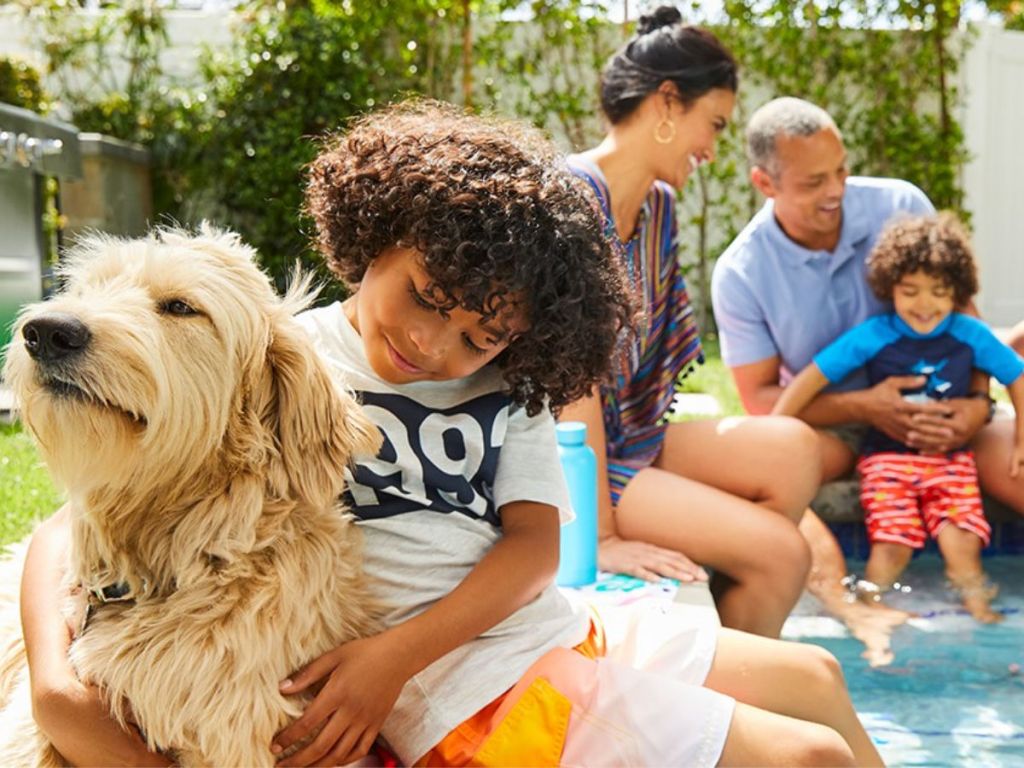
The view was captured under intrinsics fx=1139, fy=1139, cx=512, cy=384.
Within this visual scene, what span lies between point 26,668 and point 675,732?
1.19 meters

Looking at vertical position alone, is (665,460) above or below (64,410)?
below

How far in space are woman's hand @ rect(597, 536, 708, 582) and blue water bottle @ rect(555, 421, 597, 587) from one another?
169mm

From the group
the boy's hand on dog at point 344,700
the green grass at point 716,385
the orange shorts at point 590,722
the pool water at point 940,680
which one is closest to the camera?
the boy's hand on dog at point 344,700

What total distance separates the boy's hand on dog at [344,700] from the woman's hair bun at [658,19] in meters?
2.76

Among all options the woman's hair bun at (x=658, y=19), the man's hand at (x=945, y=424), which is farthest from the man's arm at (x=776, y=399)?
the woman's hair bun at (x=658, y=19)

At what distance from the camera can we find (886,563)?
4.48 m

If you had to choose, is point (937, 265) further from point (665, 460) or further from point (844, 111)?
point (844, 111)

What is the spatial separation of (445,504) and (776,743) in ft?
2.50

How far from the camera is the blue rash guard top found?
472 centimetres

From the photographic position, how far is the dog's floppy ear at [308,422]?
1.89 meters

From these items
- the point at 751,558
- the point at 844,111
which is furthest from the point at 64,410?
the point at 844,111

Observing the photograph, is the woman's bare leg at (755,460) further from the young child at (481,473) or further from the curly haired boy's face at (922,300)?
the young child at (481,473)

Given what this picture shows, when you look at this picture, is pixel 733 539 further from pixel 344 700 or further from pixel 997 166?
pixel 997 166

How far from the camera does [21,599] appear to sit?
1.99m
